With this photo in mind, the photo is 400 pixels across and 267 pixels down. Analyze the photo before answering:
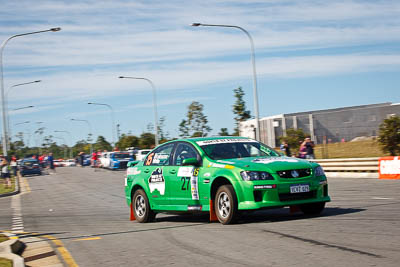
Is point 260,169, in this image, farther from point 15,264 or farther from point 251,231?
point 15,264

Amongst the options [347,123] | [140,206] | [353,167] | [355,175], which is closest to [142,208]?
[140,206]

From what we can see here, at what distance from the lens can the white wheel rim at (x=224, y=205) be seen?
392 inches

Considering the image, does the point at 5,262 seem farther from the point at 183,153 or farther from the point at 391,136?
the point at 391,136

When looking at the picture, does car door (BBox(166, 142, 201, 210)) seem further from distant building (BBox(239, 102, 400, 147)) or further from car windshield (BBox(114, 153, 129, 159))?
car windshield (BBox(114, 153, 129, 159))

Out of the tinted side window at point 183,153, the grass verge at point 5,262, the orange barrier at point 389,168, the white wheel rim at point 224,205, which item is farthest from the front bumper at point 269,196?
the orange barrier at point 389,168

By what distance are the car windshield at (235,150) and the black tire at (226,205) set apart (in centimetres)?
82

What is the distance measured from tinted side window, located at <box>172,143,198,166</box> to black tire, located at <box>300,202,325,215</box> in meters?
2.16

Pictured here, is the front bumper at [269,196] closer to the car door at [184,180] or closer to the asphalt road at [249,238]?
the asphalt road at [249,238]

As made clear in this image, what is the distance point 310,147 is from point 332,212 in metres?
17.8

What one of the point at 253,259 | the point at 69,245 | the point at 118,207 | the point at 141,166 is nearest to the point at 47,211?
the point at 118,207

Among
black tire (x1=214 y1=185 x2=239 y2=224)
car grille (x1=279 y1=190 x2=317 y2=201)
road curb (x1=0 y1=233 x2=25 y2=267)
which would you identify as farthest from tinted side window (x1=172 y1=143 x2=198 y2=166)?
road curb (x1=0 y1=233 x2=25 y2=267)

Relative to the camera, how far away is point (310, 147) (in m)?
28.5

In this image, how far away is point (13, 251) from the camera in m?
8.83

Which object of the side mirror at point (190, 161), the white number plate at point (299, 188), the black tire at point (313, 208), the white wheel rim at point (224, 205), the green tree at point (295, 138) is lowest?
the black tire at point (313, 208)
